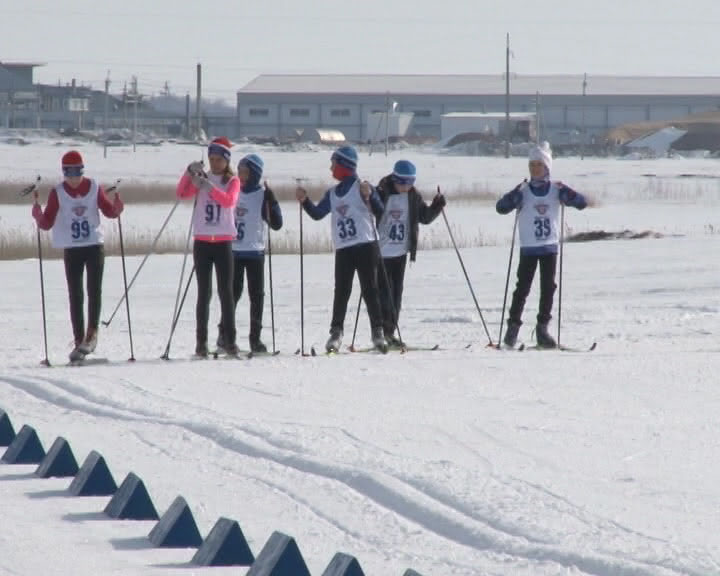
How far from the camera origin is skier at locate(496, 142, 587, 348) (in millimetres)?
11828

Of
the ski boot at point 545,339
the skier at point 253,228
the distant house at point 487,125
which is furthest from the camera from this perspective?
the distant house at point 487,125

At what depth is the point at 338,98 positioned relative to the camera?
356 ft

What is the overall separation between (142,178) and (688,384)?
3750 cm

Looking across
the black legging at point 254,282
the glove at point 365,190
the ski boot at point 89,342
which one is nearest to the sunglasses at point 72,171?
the ski boot at point 89,342

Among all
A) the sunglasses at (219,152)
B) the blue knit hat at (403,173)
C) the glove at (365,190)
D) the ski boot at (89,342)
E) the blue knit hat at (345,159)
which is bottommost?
the ski boot at (89,342)

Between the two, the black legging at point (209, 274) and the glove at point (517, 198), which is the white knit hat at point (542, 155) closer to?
the glove at point (517, 198)

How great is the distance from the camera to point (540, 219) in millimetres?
11820

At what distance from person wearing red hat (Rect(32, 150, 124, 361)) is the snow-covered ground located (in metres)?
0.36

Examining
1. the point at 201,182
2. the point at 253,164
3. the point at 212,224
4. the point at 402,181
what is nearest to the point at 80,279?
the point at 212,224

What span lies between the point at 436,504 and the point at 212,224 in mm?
5230

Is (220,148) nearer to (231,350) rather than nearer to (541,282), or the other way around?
(231,350)

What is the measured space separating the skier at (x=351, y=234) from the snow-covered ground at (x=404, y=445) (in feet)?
1.35

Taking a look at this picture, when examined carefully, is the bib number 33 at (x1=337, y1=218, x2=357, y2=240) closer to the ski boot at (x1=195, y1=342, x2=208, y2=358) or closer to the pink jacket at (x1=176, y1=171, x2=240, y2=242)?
the pink jacket at (x1=176, y1=171, x2=240, y2=242)

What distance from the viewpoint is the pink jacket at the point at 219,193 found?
11.1 metres
